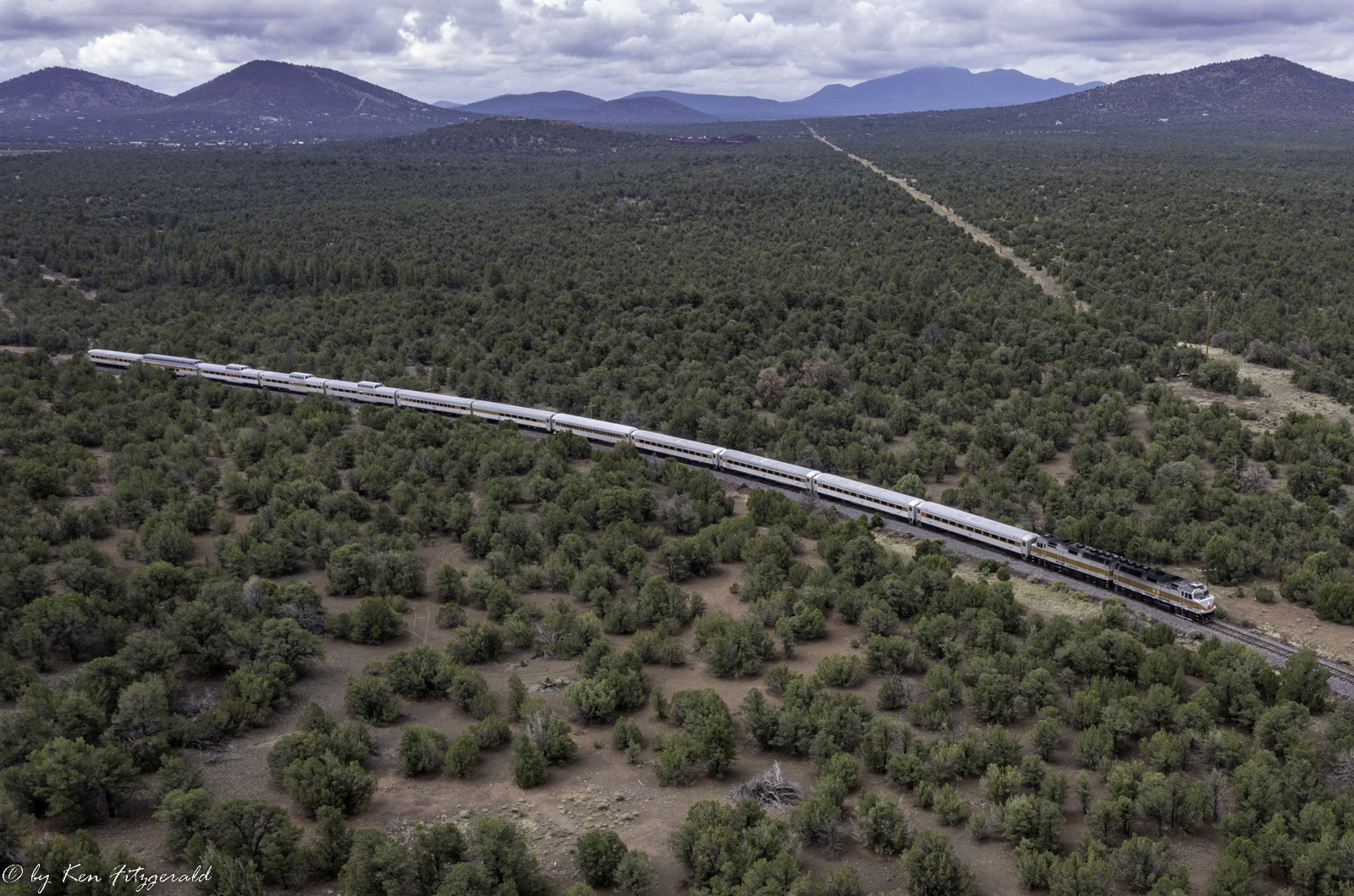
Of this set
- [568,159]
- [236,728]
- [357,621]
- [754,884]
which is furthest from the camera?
[568,159]

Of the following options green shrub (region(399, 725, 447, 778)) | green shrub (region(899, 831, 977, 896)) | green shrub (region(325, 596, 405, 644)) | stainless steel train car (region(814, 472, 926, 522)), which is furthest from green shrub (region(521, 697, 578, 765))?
stainless steel train car (region(814, 472, 926, 522))

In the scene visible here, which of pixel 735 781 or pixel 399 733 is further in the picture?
pixel 399 733

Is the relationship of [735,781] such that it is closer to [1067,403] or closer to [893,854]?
[893,854]

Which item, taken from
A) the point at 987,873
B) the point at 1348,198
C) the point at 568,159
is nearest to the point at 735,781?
the point at 987,873

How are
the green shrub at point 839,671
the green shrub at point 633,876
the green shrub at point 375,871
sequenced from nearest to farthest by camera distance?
the green shrub at point 375,871, the green shrub at point 633,876, the green shrub at point 839,671

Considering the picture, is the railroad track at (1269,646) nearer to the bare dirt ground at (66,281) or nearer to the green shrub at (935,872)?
the green shrub at (935,872)

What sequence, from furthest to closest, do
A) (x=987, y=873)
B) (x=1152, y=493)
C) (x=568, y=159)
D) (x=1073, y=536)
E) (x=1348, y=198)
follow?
(x=568, y=159), (x=1348, y=198), (x=1152, y=493), (x=1073, y=536), (x=987, y=873)

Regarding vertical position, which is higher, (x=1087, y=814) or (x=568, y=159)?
(x=568, y=159)

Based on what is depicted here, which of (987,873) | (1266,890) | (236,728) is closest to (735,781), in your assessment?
(987,873)

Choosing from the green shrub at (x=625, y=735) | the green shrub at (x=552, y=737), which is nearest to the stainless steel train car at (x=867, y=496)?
the green shrub at (x=625, y=735)
